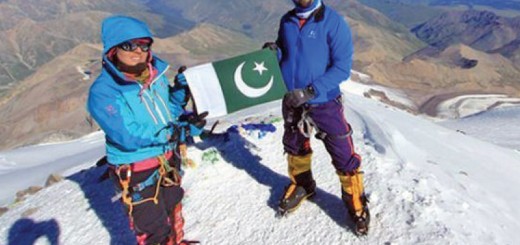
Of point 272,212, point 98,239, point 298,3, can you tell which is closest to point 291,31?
point 298,3

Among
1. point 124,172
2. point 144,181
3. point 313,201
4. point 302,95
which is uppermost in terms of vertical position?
point 302,95

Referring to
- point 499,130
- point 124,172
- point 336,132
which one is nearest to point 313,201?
point 336,132

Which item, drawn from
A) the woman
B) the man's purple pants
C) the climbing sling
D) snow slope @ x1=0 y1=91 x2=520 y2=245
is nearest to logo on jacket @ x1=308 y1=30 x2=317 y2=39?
the man's purple pants

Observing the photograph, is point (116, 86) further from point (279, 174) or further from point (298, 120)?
point (279, 174)

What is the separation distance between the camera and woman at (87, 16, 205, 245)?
5461 millimetres

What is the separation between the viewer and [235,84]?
24.7 ft

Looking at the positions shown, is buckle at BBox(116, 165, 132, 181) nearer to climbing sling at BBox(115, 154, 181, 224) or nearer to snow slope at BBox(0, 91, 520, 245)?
climbing sling at BBox(115, 154, 181, 224)

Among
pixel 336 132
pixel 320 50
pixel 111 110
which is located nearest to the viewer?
pixel 111 110

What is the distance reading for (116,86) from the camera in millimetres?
5520

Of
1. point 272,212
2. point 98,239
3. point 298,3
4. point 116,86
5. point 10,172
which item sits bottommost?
point 10,172

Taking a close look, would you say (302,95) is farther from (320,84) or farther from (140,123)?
(140,123)

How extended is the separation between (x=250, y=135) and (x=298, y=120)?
11.3 feet

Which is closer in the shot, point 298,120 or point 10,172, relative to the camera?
point 298,120

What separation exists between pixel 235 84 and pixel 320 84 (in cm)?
174
